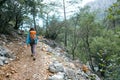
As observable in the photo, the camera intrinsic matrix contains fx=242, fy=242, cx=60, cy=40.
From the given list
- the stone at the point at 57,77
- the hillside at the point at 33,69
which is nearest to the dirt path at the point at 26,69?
the hillside at the point at 33,69

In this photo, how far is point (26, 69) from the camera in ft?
37.7

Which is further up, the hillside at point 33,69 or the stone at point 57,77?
the hillside at point 33,69

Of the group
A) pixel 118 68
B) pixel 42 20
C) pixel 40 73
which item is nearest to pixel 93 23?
pixel 42 20

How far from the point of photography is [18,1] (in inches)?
645

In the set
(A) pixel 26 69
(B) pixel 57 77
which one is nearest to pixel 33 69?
(A) pixel 26 69

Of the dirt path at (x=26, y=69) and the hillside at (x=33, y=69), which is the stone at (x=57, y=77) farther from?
the dirt path at (x=26, y=69)

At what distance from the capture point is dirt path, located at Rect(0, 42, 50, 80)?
1066cm

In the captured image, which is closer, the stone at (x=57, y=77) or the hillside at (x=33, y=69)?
the stone at (x=57, y=77)

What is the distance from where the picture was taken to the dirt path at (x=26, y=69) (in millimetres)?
10655

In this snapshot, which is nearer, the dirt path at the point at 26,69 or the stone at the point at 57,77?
the stone at the point at 57,77

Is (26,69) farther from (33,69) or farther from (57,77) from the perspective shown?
(57,77)

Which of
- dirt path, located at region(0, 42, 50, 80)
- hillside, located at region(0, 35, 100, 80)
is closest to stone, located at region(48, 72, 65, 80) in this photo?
hillside, located at region(0, 35, 100, 80)

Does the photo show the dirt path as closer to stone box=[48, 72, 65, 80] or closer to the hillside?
the hillside

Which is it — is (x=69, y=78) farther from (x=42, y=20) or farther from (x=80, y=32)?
(x=80, y=32)
